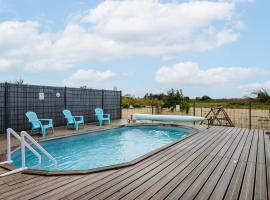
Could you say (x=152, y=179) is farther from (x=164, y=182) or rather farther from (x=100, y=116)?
(x=100, y=116)

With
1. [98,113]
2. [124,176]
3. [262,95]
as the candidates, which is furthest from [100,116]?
[262,95]

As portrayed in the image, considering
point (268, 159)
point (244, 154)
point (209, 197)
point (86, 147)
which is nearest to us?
point (209, 197)

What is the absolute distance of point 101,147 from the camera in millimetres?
7086

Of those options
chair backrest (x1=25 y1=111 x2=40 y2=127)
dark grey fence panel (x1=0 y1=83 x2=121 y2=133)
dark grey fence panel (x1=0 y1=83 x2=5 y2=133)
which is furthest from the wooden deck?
dark grey fence panel (x1=0 y1=83 x2=121 y2=133)

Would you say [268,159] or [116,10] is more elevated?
[116,10]

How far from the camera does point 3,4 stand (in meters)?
7.92

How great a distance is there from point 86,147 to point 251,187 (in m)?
5.06

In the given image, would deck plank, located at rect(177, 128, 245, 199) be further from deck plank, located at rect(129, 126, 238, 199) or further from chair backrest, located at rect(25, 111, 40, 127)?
chair backrest, located at rect(25, 111, 40, 127)

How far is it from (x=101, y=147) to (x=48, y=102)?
3.64 metres

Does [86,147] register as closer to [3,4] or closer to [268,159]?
[268,159]

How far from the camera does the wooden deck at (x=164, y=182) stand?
2631 millimetres

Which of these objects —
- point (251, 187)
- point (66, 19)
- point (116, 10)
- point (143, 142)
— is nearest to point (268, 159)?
point (251, 187)

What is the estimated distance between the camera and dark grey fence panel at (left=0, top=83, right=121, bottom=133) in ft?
25.7

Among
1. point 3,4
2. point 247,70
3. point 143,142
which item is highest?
point 3,4
